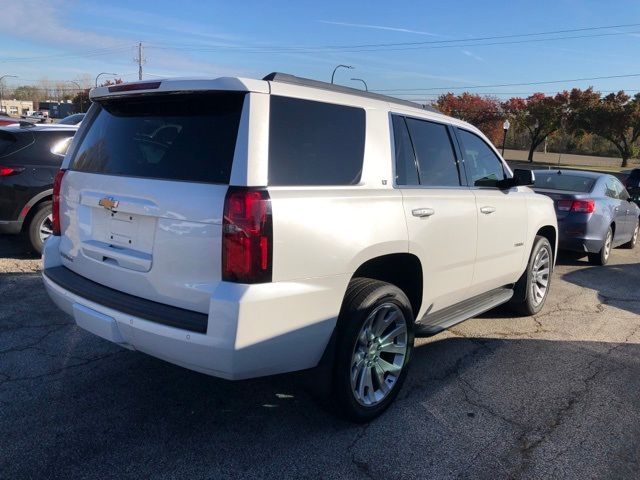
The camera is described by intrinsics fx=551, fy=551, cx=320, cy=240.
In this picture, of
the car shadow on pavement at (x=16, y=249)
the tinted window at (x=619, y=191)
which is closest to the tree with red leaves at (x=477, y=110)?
the tinted window at (x=619, y=191)

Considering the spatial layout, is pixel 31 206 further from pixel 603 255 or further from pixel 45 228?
pixel 603 255

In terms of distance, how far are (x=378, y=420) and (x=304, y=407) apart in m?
0.49

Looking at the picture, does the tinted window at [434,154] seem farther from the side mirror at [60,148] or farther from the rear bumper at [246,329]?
the side mirror at [60,148]

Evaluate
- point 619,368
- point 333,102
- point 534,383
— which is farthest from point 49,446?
point 619,368

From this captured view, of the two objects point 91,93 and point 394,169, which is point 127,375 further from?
point 394,169

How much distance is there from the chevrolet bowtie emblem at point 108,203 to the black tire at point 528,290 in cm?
400

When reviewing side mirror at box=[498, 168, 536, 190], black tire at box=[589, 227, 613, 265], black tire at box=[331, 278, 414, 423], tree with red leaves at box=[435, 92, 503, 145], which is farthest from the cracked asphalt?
tree with red leaves at box=[435, 92, 503, 145]

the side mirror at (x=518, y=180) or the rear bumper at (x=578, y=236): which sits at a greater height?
the side mirror at (x=518, y=180)

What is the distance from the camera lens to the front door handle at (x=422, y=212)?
366 cm

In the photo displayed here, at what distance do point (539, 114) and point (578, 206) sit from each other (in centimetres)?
4594

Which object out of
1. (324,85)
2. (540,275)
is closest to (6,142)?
(324,85)

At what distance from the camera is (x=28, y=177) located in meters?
6.73

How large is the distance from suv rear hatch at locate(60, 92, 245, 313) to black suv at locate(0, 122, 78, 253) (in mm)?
3639

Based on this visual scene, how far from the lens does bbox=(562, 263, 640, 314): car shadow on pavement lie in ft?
21.9
